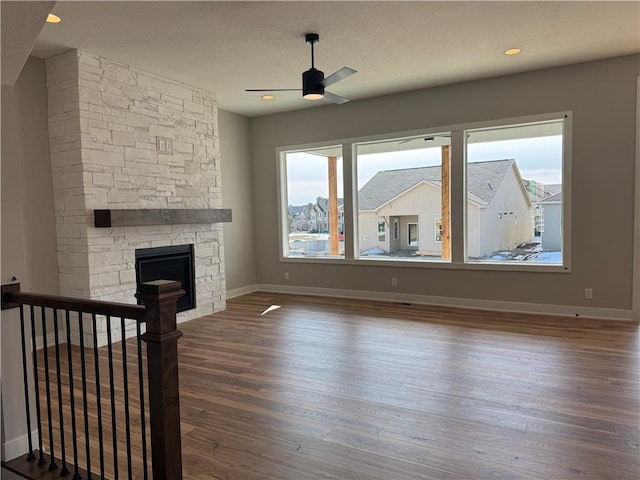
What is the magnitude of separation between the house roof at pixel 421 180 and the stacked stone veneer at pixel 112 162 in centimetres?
253

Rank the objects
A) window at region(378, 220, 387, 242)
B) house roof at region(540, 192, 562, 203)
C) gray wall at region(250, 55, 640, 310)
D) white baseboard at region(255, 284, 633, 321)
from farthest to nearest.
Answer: window at region(378, 220, 387, 242), house roof at region(540, 192, 562, 203), white baseboard at region(255, 284, 633, 321), gray wall at region(250, 55, 640, 310)

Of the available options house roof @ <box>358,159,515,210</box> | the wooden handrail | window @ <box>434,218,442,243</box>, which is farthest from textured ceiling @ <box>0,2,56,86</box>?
window @ <box>434,218,442,243</box>

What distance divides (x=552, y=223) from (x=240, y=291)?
455 centimetres

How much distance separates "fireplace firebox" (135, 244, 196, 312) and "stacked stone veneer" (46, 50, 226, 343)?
9 cm

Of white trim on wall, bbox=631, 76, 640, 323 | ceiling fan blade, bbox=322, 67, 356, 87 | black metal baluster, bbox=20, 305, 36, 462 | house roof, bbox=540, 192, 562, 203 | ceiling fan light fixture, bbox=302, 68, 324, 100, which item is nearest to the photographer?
black metal baluster, bbox=20, 305, 36, 462

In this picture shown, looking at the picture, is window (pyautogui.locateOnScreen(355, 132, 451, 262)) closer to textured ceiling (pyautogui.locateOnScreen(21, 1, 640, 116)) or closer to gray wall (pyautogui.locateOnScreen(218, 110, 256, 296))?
textured ceiling (pyautogui.locateOnScreen(21, 1, 640, 116))

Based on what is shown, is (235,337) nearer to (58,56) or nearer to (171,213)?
(171,213)

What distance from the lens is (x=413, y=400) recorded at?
116 inches

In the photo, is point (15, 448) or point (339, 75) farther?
point (339, 75)

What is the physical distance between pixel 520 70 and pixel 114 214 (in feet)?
15.6

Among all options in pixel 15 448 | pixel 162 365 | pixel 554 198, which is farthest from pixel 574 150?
pixel 15 448

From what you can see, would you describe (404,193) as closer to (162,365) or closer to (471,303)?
(471,303)

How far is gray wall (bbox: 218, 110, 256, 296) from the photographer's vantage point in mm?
6746

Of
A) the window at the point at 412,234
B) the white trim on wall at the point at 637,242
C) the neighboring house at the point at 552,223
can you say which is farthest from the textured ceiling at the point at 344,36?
the window at the point at 412,234
